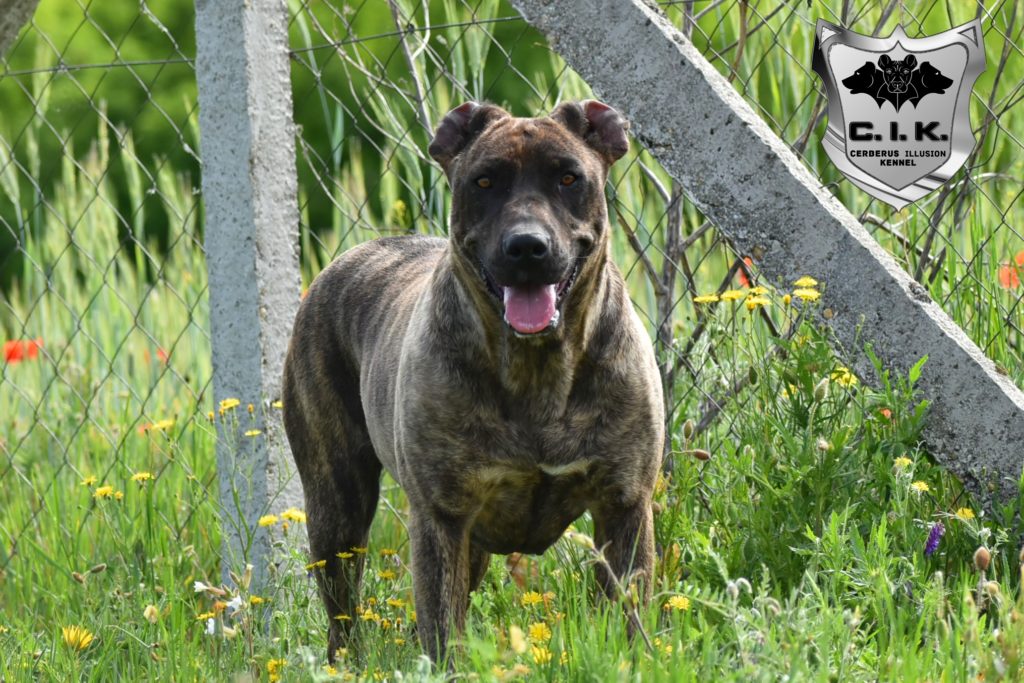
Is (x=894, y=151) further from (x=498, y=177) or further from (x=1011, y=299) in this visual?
(x=498, y=177)

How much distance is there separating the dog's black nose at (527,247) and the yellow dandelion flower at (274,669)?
1.17 metres


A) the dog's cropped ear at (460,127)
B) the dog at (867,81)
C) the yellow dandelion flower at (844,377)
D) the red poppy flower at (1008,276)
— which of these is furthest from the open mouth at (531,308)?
the red poppy flower at (1008,276)

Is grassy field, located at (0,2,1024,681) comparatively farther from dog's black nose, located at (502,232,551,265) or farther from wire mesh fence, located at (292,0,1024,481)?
dog's black nose, located at (502,232,551,265)

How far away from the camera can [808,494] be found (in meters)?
3.62

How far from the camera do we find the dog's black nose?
326cm

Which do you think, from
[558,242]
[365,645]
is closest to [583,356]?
[558,242]

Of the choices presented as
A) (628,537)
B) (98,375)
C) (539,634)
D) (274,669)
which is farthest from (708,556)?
(98,375)

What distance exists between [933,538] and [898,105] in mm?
1317

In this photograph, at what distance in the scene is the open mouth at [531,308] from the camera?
3.37 meters

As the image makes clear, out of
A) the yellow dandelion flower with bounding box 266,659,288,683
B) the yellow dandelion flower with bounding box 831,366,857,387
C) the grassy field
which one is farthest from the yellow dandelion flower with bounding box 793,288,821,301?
the yellow dandelion flower with bounding box 266,659,288,683

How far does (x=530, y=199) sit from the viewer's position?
136 inches

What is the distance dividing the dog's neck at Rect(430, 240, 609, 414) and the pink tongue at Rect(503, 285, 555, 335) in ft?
0.34

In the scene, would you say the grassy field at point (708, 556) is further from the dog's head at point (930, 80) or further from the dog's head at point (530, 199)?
the dog's head at point (530, 199)

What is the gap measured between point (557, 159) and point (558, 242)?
0.28 metres
